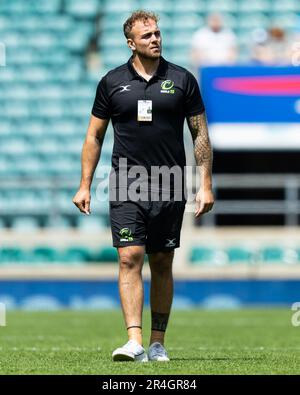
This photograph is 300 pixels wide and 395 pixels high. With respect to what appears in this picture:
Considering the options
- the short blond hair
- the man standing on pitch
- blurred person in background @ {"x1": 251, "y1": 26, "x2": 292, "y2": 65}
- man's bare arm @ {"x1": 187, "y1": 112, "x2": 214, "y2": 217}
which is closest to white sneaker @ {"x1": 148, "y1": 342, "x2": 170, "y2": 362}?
the man standing on pitch

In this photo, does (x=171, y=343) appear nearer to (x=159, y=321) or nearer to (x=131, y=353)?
(x=159, y=321)

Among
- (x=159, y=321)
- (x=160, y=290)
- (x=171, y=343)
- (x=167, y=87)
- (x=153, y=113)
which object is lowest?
(x=171, y=343)

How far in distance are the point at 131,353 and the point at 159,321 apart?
0.58 metres

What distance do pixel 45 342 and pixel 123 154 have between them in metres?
3.12

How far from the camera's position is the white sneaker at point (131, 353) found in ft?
25.6

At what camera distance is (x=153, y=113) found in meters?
8.06

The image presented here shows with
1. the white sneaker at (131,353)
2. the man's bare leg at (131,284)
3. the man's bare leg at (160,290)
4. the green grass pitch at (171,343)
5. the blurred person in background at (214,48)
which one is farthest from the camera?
the blurred person in background at (214,48)

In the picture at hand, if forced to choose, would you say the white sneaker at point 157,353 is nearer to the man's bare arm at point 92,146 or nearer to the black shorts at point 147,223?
the black shorts at point 147,223

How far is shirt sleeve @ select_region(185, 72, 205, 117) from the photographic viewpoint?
8.19 meters

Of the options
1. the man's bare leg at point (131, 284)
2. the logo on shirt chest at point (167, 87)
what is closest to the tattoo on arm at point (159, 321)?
the man's bare leg at point (131, 284)

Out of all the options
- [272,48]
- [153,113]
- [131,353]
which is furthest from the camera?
[272,48]

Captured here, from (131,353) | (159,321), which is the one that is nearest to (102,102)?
(159,321)

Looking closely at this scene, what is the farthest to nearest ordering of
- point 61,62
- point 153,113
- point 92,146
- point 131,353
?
1. point 61,62
2. point 92,146
3. point 153,113
4. point 131,353

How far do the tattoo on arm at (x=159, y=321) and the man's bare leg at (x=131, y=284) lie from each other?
0.30 metres
